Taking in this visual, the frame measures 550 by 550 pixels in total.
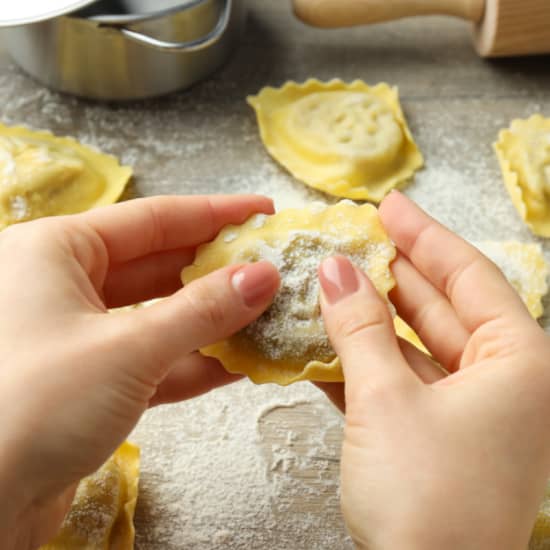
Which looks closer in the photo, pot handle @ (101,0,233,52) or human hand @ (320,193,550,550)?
human hand @ (320,193,550,550)

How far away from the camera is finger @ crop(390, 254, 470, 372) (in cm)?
92

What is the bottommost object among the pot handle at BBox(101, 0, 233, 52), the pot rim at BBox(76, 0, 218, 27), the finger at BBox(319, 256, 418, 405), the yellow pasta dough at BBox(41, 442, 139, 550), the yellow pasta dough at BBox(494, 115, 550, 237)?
the yellow pasta dough at BBox(41, 442, 139, 550)

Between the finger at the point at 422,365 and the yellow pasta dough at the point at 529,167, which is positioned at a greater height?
the finger at the point at 422,365

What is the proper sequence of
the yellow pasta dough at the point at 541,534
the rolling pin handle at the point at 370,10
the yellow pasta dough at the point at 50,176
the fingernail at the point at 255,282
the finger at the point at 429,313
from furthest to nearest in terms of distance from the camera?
the rolling pin handle at the point at 370,10 → the yellow pasta dough at the point at 50,176 → the yellow pasta dough at the point at 541,534 → the finger at the point at 429,313 → the fingernail at the point at 255,282

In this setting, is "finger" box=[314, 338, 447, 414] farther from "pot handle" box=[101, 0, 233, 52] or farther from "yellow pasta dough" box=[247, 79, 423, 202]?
"pot handle" box=[101, 0, 233, 52]

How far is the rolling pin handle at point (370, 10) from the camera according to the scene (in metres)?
1.49

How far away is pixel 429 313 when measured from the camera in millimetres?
944

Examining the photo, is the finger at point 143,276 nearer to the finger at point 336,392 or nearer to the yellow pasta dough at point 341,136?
the finger at point 336,392

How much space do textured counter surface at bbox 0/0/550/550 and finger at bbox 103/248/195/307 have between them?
8.7 inches

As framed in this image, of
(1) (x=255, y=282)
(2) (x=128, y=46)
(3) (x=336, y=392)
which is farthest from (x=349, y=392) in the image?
(2) (x=128, y=46)

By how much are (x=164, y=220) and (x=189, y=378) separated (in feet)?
0.74

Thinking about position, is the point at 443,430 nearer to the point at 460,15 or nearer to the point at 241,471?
the point at 241,471

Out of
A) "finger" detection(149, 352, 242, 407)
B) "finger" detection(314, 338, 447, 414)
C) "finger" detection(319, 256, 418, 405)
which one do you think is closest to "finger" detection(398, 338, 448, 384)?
"finger" detection(314, 338, 447, 414)

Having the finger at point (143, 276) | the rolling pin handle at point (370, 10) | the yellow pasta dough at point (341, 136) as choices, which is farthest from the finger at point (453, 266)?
the rolling pin handle at point (370, 10)
